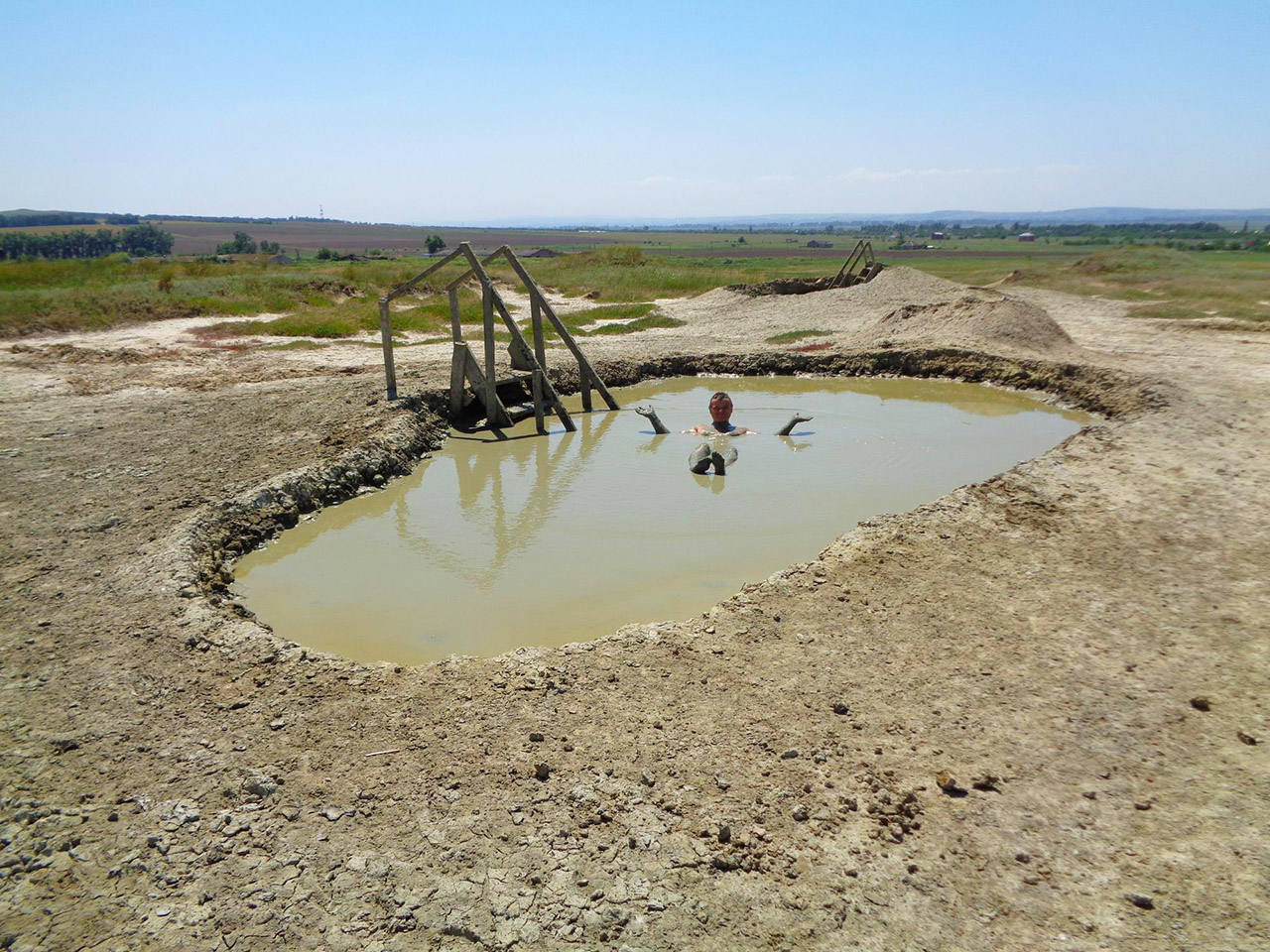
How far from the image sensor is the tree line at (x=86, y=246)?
69.3 meters

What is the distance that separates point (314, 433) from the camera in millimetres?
10438

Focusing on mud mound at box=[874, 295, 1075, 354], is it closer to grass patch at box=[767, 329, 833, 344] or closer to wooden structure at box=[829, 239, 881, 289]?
grass patch at box=[767, 329, 833, 344]

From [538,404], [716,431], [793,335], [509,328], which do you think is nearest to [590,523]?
[716,431]

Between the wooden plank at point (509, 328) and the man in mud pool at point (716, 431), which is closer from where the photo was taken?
the man in mud pool at point (716, 431)

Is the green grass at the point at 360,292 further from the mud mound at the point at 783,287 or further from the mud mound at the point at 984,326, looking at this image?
the mud mound at the point at 984,326

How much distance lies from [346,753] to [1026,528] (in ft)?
19.2

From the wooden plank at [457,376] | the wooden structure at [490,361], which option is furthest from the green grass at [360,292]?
the wooden plank at [457,376]

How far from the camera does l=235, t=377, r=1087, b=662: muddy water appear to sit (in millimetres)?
6531

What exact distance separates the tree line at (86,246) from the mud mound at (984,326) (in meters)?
63.9

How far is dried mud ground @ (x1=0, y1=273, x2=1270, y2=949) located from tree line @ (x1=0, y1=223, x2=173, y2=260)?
7011cm

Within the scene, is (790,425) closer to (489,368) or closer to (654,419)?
(654,419)

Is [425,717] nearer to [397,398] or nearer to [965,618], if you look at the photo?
[965,618]

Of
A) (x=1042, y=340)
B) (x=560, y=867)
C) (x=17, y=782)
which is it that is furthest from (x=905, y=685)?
(x=1042, y=340)

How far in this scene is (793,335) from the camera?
1966cm
